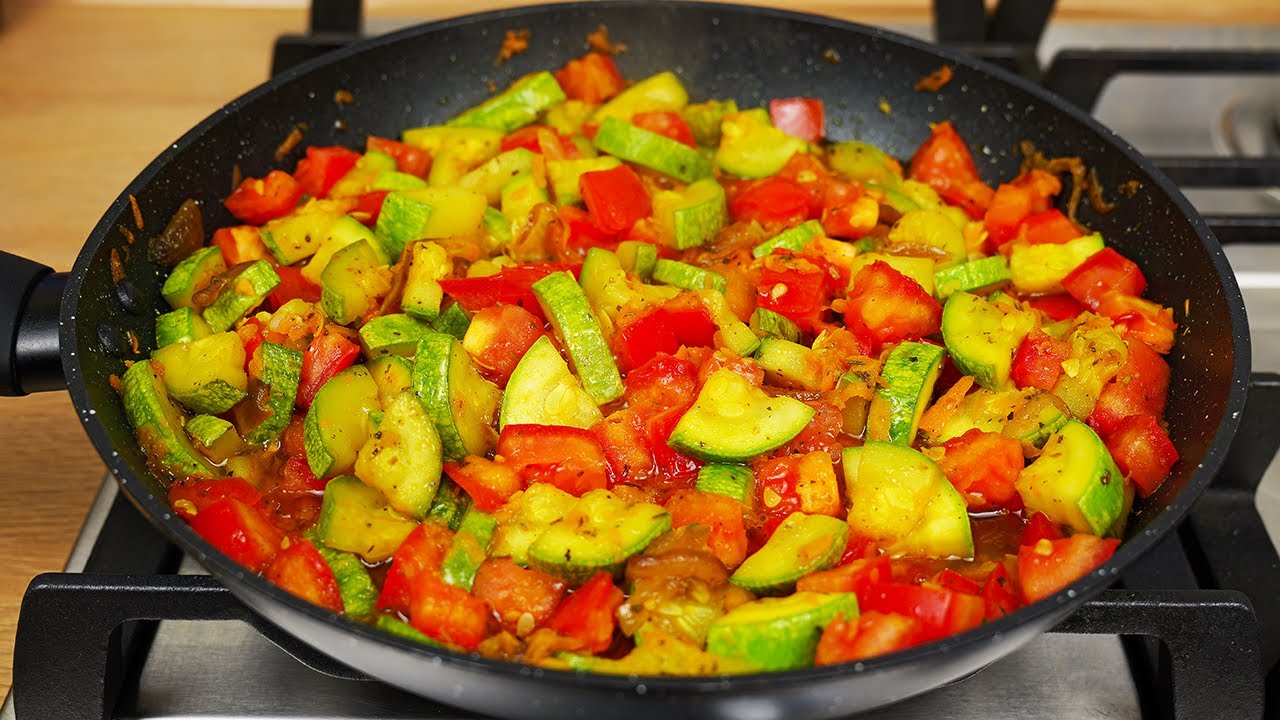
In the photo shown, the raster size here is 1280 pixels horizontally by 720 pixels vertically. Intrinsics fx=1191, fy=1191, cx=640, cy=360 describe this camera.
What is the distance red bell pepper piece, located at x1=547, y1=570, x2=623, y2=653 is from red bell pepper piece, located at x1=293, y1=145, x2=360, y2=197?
936mm

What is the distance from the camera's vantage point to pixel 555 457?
144cm

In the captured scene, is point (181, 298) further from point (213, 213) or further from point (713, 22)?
point (713, 22)

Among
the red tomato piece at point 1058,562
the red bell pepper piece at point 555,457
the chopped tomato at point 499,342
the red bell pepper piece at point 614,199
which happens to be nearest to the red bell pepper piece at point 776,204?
the red bell pepper piece at point 614,199

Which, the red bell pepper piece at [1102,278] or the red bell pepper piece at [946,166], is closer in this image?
the red bell pepper piece at [1102,278]

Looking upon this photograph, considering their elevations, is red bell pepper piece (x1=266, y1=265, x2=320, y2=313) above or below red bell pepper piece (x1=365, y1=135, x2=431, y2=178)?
below

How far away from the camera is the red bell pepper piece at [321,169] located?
1928 millimetres

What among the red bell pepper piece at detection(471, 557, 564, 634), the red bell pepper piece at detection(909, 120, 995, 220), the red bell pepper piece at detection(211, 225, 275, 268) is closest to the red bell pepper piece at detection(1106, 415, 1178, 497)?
the red bell pepper piece at detection(909, 120, 995, 220)

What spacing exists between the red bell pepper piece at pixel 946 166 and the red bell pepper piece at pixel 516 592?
104 cm

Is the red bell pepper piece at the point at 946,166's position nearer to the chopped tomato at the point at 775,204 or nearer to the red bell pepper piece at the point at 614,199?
the chopped tomato at the point at 775,204

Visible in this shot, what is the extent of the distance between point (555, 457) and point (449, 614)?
0.24 m

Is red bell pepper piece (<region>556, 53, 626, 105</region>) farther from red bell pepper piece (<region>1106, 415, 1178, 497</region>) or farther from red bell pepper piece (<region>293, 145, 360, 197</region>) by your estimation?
red bell pepper piece (<region>1106, 415, 1178, 497</region>)

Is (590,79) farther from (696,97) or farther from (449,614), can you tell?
(449,614)

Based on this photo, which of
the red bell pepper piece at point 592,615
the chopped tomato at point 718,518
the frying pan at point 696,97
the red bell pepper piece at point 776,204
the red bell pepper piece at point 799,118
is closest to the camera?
the frying pan at point 696,97

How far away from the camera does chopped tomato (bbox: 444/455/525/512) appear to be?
4.67 feet
